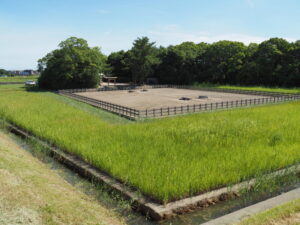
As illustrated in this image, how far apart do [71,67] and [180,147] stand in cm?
4174

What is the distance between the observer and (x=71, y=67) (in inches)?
1980

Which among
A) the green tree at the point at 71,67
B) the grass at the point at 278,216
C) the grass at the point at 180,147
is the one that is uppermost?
the green tree at the point at 71,67

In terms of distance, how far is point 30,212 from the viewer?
699 centimetres

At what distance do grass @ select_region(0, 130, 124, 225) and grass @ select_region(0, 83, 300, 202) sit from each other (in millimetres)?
1709

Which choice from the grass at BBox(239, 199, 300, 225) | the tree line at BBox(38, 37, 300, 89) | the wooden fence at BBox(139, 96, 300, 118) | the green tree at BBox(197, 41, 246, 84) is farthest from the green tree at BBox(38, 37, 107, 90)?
the grass at BBox(239, 199, 300, 225)

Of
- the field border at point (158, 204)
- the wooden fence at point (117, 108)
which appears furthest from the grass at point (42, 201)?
the wooden fence at point (117, 108)

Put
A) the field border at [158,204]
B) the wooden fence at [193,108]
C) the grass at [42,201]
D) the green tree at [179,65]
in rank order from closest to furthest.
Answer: the grass at [42,201], the field border at [158,204], the wooden fence at [193,108], the green tree at [179,65]

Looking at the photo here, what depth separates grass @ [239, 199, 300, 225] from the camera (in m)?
6.93

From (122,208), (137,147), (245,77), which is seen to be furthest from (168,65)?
(122,208)

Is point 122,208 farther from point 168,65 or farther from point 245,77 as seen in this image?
point 168,65

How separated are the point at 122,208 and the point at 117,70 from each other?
71777mm

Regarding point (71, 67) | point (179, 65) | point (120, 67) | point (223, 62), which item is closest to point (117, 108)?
point (71, 67)

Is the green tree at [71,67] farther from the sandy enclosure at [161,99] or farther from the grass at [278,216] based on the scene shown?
the grass at [278,216]

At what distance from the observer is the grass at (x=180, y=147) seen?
938 centimetres
